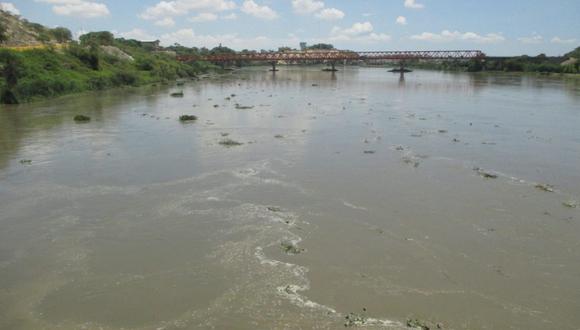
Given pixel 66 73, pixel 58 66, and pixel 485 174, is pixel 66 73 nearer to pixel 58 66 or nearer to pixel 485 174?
pixel 58 66

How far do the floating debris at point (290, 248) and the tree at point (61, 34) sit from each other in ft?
328

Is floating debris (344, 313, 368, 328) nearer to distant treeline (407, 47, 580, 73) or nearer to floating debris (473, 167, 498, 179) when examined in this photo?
floating debris (473, 167, 498, 179)

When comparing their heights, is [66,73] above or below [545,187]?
above

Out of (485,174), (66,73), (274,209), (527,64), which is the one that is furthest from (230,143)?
(527,64)

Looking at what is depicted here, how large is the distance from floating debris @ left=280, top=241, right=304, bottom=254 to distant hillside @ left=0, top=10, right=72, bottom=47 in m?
64.8

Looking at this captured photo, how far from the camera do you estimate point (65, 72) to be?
56969 mm

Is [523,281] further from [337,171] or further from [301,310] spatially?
[337,171]

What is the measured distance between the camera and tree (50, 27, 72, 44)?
97069mm

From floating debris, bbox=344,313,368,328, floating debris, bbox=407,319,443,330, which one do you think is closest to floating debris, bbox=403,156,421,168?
floating debris, bbox=407,319,443,330

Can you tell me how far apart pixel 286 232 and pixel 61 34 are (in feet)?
340

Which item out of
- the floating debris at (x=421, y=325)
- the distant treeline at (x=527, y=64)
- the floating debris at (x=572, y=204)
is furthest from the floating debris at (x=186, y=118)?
the distant treeline at (x=527, y=64)

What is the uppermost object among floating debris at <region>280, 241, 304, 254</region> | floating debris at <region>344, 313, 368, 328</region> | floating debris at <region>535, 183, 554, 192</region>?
floating debris at <region>535, 183, 554, 192</region>

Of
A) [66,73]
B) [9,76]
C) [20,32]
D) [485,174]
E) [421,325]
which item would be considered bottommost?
[421,325]

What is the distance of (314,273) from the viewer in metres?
11.4
